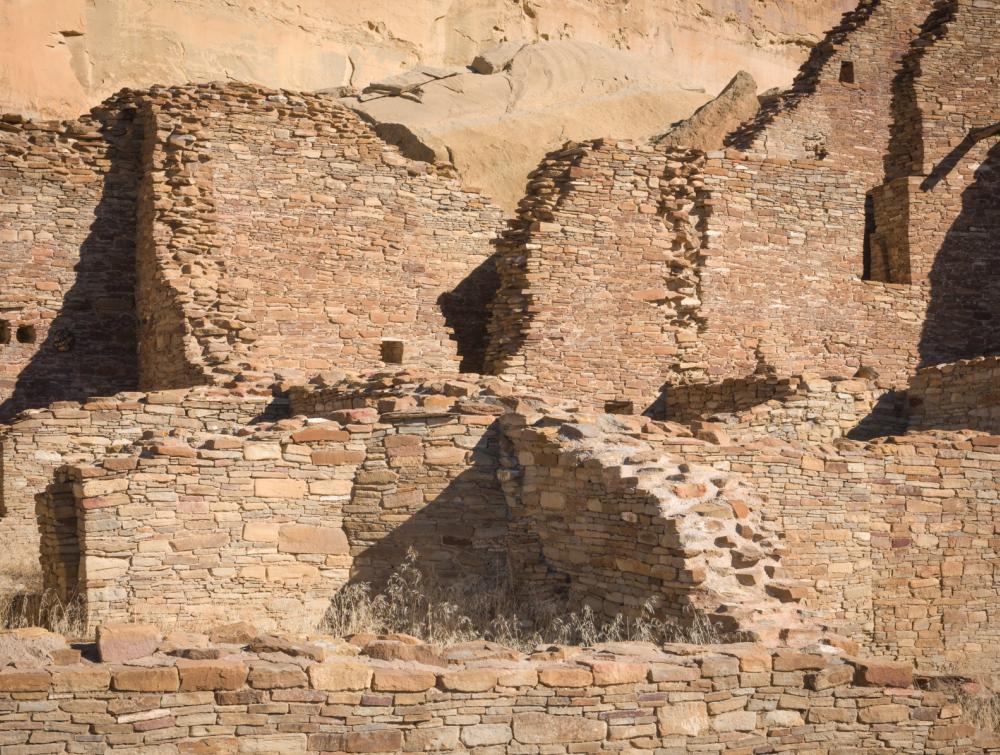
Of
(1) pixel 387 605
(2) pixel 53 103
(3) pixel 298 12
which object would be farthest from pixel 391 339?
(3) pixel 298 12

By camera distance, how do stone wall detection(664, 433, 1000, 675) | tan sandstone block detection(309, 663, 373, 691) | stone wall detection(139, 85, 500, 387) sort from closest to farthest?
tan sandstone block detection(309, 663, 373, 691) < stone wall detection(664, 433, 1000, 675) < stone wall detection(139, 85, 500, 387)

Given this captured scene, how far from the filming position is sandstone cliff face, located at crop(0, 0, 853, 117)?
26188 mm

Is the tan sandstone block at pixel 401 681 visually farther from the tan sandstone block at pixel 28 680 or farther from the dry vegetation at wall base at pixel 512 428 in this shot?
the tan sandstone block at pixel 28 680

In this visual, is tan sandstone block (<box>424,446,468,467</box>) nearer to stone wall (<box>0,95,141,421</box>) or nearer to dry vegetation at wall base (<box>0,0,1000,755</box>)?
dry vegetation at wall base (<box>0,0,1000,755</box>)

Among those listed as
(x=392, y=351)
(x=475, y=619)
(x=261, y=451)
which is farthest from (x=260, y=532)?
(x=392, y=351)

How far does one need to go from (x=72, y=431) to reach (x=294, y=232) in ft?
15.5

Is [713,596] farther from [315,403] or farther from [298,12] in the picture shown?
[298,12]

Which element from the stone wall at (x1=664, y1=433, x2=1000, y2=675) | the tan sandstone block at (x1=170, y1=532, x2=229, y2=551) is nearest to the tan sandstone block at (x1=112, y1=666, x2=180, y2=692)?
the tan sandstone block at (x1=170, y1=532, x2=229, y2=551)

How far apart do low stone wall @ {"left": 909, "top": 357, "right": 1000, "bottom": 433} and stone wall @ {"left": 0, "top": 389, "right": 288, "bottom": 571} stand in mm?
7076

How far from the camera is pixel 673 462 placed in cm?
943

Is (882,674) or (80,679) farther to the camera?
(882,674)

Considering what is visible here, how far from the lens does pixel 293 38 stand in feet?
96.9

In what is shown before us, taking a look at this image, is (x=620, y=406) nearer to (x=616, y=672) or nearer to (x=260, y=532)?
(x=260, y=532)

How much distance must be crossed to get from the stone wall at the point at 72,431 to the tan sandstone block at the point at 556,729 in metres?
6.48
